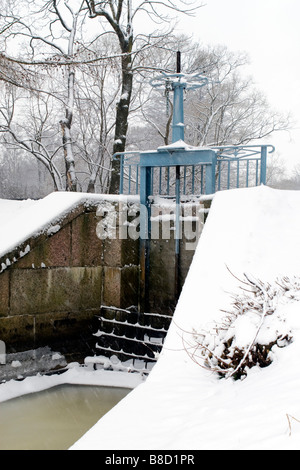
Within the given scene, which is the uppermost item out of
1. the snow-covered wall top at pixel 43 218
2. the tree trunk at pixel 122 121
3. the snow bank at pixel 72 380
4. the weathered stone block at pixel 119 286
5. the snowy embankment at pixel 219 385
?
the tree trunk at pixel 122 121

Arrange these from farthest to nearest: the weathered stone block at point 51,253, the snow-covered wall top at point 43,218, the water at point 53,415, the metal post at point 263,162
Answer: the metal post at point 263,162 → the weathered stone block at point 51,253 → the snow-covered wall top at point 43,218 → the water at point 53,415

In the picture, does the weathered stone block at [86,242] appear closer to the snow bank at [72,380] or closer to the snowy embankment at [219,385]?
the snow bank at [72,380]

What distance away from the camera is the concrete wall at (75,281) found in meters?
6.20

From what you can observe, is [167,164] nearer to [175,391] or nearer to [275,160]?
[175,391]

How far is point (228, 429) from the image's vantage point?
209 centimetres

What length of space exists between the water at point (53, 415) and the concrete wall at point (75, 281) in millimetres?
793

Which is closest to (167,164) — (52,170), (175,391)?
(175,391)

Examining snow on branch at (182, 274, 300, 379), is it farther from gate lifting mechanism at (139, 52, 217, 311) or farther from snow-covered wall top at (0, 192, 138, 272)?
gate lifting mechanism at (139, 52, 217, 311)

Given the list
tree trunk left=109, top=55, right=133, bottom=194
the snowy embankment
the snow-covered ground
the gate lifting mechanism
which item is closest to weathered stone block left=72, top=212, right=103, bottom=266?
the gate lifting mechanism

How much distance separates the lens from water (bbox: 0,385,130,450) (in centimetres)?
468

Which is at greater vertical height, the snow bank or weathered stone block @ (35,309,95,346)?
weathered stone block @ (35,309,95,346)

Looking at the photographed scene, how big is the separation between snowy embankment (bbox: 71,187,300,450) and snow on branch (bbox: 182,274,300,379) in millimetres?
35

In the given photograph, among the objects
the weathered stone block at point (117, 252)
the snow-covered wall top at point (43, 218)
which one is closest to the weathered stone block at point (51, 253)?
the snow-covered wall top at point (43, 218)

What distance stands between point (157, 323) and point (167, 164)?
2.68 m
